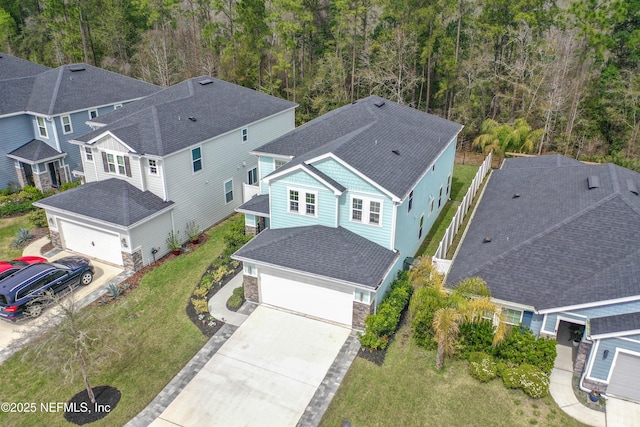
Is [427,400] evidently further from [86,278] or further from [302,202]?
[86,278]

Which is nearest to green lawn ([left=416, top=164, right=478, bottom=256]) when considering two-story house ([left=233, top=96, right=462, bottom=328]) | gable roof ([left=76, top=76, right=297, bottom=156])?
two-story house ([left=233, top=96, right=462, bottom=328])

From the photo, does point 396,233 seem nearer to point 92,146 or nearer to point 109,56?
point 92,146

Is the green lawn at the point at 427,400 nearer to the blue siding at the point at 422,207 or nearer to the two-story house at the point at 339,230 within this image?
the two-story house at the point at 339,230

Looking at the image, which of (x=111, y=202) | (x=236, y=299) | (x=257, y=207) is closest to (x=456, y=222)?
(x=257, y=207)

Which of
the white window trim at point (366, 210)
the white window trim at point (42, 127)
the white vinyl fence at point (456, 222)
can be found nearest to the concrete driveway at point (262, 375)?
the white window trim at point (366, 210)

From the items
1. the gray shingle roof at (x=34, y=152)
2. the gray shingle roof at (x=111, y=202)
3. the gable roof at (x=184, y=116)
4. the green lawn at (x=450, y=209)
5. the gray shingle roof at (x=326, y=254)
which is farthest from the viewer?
the gray shingle roof at (x=34, y=152)

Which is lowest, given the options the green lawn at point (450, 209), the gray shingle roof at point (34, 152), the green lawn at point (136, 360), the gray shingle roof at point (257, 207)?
the green lawn at point (136, 360)
